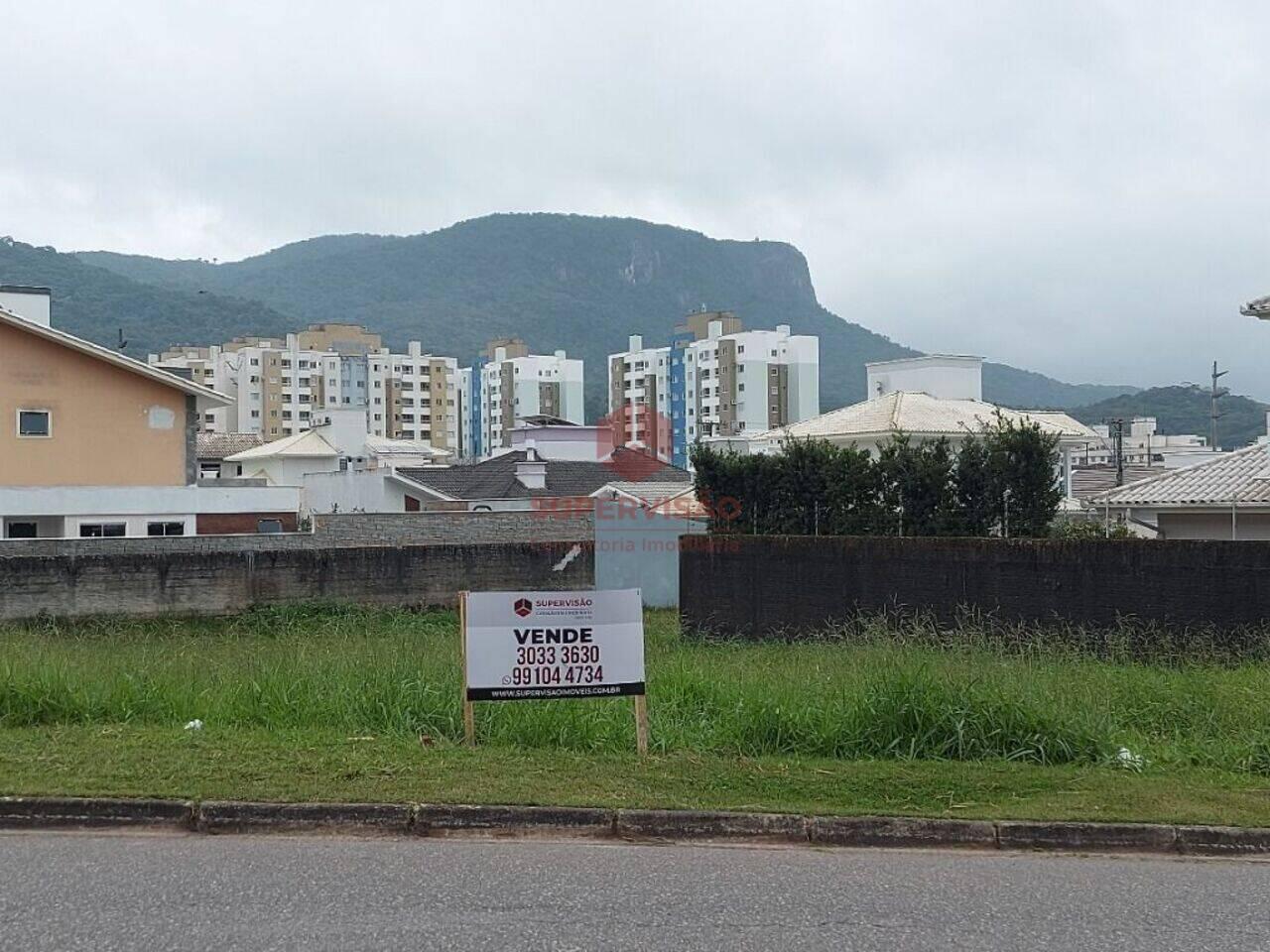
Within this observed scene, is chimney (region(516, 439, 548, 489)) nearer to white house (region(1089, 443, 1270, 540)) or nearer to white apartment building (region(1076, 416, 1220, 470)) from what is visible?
white house (region(1089, 443, 1270, 540))

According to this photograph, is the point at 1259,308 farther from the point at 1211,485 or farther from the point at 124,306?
the point at 124,306

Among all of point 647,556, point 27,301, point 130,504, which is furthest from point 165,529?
point 647,556

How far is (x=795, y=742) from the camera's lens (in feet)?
29.8

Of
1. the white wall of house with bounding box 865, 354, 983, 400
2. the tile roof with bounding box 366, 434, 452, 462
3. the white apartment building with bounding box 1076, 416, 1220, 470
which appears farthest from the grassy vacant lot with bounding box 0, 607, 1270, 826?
the white apartment building with bounding box 1076, 416, 1220, 470

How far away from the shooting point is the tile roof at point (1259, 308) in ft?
67.1

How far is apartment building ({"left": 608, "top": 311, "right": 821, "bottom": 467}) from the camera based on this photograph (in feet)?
373

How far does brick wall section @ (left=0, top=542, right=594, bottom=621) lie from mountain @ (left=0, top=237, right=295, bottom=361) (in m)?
111

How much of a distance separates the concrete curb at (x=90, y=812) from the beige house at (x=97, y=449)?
2794 centimetres

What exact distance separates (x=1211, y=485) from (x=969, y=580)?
17.2 feet

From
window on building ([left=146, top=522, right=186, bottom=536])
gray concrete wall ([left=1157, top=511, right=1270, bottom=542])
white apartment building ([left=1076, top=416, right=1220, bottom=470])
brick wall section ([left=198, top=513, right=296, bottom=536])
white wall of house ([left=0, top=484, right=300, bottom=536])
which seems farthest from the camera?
white apartment building ([left=1076, top=416, right=1220, bottom=470])

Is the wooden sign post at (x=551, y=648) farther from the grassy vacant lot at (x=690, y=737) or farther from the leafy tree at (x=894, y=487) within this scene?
the leafy tree at (x=894, y=487)

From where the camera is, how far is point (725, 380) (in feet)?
382

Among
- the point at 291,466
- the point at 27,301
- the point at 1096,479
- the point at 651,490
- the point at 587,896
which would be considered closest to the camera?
the point at 587,896

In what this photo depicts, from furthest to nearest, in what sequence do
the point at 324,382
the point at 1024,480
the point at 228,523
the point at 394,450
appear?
1. the point at 324,382
2. the point at 394,450
3. the point at 228,523
4. the point at 1024,480
